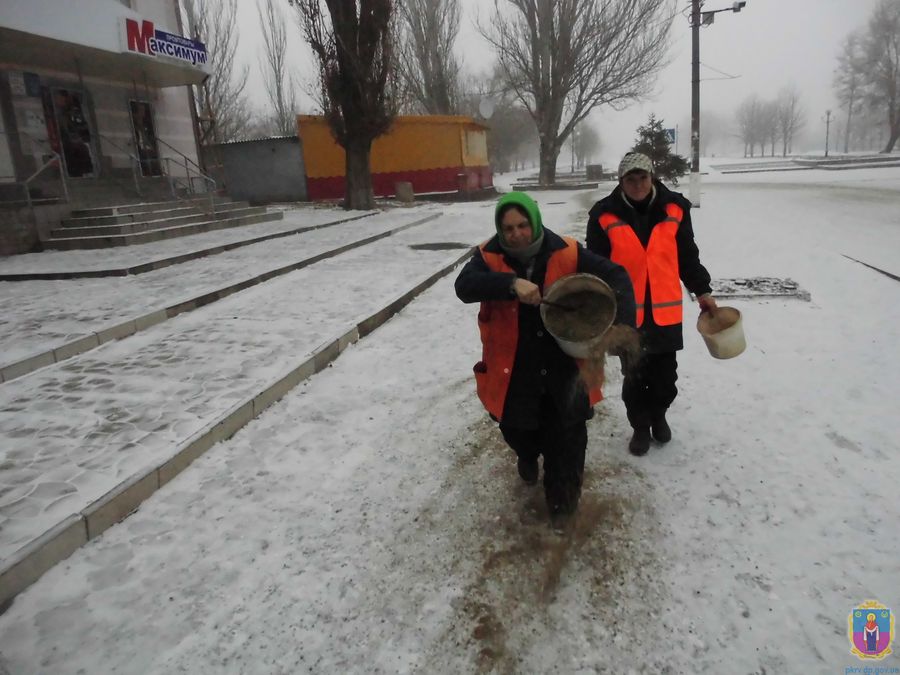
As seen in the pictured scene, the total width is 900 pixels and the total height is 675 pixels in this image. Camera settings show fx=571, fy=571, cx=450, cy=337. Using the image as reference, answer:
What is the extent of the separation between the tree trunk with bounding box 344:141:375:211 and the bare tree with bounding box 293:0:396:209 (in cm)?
3

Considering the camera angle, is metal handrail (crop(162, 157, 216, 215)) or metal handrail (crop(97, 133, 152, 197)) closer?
metal handrail (crop(97, 133, 152, 197))

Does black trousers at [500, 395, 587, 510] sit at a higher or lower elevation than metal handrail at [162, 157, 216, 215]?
lower

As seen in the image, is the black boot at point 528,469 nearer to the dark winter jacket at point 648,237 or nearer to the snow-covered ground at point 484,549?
the snow-covered ground at point 484,549

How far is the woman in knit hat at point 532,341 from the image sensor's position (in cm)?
236

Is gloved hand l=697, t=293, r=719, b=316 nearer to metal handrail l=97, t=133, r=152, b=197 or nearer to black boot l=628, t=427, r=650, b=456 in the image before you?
black boot l=628, t=427, r=650, b=456

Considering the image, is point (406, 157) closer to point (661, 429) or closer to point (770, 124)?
point (661, 429)

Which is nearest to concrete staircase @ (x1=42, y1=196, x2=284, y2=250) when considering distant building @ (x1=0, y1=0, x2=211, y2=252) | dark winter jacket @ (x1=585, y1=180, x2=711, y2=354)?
distant building @ (x1=0, y1=0, x2=211, y2=252)

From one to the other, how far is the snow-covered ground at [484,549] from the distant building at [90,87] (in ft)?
33.0

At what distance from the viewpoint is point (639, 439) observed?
332 centimetres

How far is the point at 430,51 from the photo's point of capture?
3109 cm

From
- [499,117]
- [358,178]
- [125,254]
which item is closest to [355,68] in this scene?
[358,178]

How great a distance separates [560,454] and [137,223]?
11049 millimetres

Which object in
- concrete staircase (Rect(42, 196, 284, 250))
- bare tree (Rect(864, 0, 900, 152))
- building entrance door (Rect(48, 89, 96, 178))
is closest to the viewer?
concrete staircase (Rect(42, 196, 284, 250))

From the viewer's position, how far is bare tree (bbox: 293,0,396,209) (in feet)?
52.6
